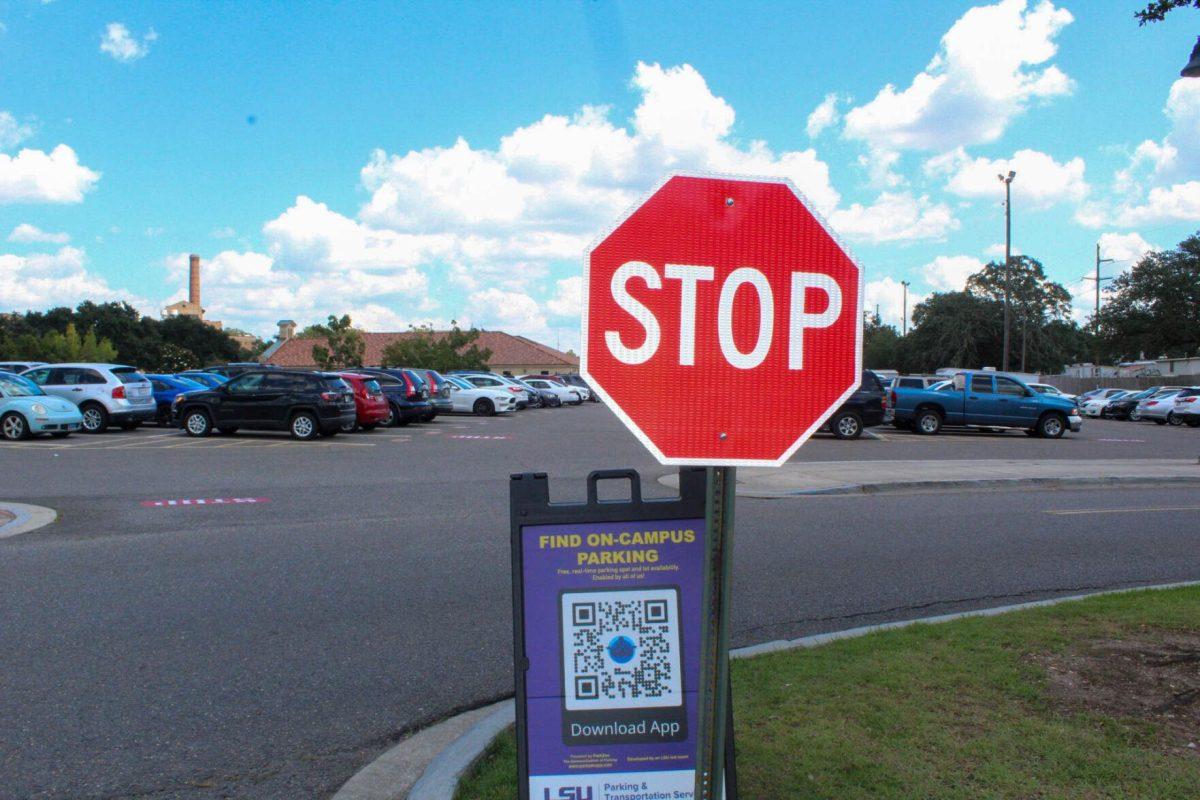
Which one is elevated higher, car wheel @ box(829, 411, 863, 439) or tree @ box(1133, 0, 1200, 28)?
tree @ box(1133, 0, 1200, 28)

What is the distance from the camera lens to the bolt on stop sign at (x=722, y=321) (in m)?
2.46

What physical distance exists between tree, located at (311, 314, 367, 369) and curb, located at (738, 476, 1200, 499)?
4849 cm

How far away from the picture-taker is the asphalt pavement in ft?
14.7

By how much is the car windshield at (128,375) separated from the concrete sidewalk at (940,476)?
1451 cm

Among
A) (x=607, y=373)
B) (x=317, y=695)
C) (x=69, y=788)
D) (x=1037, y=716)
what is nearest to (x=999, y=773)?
(x=1037, y=716)

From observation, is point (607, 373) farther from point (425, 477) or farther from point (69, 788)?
point (425, 477)

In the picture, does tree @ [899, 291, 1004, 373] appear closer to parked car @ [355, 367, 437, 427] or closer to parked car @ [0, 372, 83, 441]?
parked car @ [355, 367, 437, 427]

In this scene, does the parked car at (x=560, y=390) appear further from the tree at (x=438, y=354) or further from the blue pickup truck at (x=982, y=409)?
the blue pickup truck at (x=982, y=409)

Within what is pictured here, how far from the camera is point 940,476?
47.5 ft

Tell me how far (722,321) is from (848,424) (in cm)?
2216

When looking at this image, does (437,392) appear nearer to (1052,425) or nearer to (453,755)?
(1052,425)

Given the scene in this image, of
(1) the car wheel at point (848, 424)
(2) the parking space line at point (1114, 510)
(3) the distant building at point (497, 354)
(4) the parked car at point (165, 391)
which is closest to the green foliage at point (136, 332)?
(3) the distant building at point (497, 354)

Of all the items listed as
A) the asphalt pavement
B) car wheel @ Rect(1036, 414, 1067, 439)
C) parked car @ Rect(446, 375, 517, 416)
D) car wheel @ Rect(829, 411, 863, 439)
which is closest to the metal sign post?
the asphalt pavement

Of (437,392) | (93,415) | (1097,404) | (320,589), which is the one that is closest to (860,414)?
(437,392)
